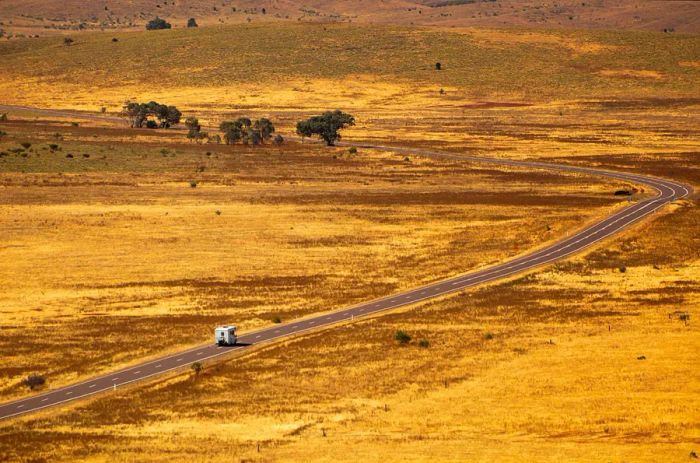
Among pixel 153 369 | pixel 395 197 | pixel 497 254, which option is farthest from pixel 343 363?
pixel 395 197

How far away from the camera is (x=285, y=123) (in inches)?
7608

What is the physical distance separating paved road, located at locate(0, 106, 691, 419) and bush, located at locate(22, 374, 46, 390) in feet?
3.91

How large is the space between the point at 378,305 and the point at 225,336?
1308 centimetres

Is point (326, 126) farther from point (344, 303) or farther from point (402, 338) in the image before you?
point (402, 338)

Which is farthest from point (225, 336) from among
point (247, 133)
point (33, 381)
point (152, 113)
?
point (152, 113)

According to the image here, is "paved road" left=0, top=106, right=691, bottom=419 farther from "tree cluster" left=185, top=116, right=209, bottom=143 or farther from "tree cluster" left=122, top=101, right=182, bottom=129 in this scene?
"tree cluster" left=122, top=101, right=182, bottom=129

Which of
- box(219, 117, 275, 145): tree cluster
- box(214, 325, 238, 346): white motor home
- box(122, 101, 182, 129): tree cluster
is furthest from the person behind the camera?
box(122, 101, 182, 129): tree cluster

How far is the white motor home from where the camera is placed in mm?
60656

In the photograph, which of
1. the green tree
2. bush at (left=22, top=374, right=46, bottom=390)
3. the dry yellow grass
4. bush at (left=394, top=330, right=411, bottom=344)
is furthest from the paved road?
the green tree

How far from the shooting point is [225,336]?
199 feet

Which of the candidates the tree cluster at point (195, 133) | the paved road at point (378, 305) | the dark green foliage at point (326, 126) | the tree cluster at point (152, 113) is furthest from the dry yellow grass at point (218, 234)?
the tree cluster at point (152, 113)

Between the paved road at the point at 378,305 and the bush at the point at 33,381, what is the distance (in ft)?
3.91

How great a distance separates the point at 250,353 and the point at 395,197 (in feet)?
196

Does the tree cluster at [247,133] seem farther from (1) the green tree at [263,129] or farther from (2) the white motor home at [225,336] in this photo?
(2) the white motor home at [225,336]
